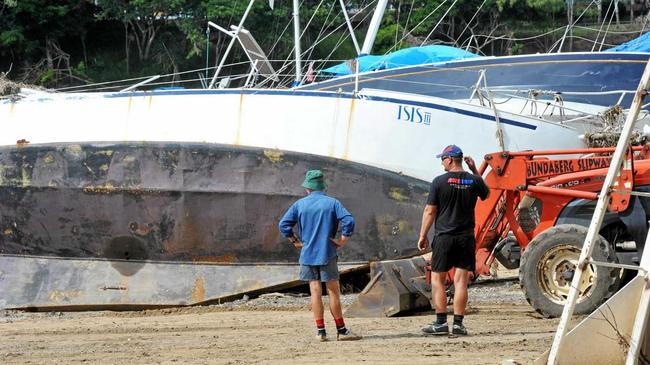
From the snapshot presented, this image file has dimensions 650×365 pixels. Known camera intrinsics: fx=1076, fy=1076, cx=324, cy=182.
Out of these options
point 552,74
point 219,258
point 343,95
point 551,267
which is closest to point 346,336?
point 551,267

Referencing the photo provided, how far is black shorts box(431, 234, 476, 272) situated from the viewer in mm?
8414

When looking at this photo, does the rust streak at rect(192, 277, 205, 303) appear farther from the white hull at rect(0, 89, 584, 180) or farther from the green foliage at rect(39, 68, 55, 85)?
the green foliage at rect(39, 68, 55, 85)

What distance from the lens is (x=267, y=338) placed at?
862 centimetres

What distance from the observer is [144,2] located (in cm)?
3203

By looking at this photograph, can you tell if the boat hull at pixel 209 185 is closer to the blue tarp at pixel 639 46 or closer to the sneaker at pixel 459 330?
the sneaker at pixel 459 330

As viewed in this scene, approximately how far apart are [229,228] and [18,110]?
127 inches

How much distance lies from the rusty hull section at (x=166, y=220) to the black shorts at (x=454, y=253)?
427 cm

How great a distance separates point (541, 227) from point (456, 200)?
1.80 meters

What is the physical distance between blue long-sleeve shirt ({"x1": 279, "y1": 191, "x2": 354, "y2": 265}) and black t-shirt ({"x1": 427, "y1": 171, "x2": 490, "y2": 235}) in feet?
2.50

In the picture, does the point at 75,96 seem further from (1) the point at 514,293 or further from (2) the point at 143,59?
(2) the point at 143,59

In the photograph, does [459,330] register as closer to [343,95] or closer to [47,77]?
[343,95]

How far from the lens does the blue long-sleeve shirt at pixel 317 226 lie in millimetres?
8250

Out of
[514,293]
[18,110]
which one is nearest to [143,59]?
[18,110]

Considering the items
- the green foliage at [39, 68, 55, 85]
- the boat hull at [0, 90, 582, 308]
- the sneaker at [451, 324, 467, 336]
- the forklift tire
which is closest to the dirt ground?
the sneaker at [451, 324, 467, 336]
